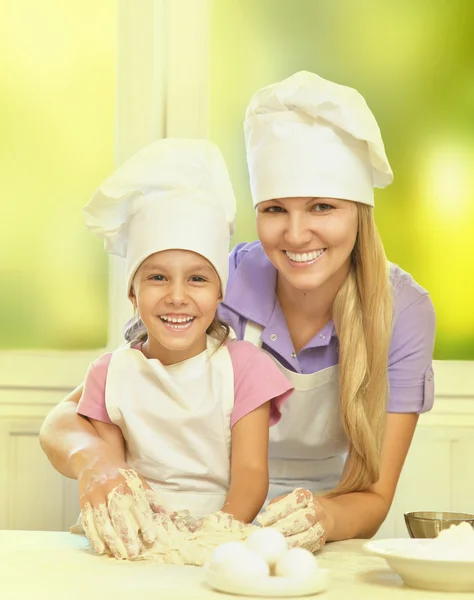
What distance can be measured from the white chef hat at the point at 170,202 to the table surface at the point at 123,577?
0.57 m

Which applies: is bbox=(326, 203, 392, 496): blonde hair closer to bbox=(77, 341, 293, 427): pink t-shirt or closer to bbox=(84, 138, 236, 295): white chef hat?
bbox=(77, 341, 293, 427): pink t-shirt

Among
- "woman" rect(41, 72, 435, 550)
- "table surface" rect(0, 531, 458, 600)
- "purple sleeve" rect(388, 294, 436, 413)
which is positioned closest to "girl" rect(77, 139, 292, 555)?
"woman" rect(41, 72, 435, 550)

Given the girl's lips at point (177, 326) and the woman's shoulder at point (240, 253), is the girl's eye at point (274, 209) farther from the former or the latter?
the girl's lips at point (177, 326)

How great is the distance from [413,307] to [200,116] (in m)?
1.06

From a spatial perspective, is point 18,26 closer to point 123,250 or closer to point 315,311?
point 123,250

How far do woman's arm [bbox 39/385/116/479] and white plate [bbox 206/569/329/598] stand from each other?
510 mm

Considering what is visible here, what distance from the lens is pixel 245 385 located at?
5.94 ft

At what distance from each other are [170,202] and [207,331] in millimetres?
291

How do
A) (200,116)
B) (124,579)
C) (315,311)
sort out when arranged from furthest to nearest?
Answer: 1. (200,116)
2. (315,311)
3. (124,579)

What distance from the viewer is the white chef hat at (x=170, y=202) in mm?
1797

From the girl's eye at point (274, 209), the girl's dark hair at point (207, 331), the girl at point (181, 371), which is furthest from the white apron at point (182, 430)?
the girl's eye at point (274, 209)

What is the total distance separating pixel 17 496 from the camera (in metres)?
2.88

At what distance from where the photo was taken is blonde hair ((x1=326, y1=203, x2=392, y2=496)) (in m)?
1.96

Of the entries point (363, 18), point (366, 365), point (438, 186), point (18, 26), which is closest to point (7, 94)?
point (18, 26)
